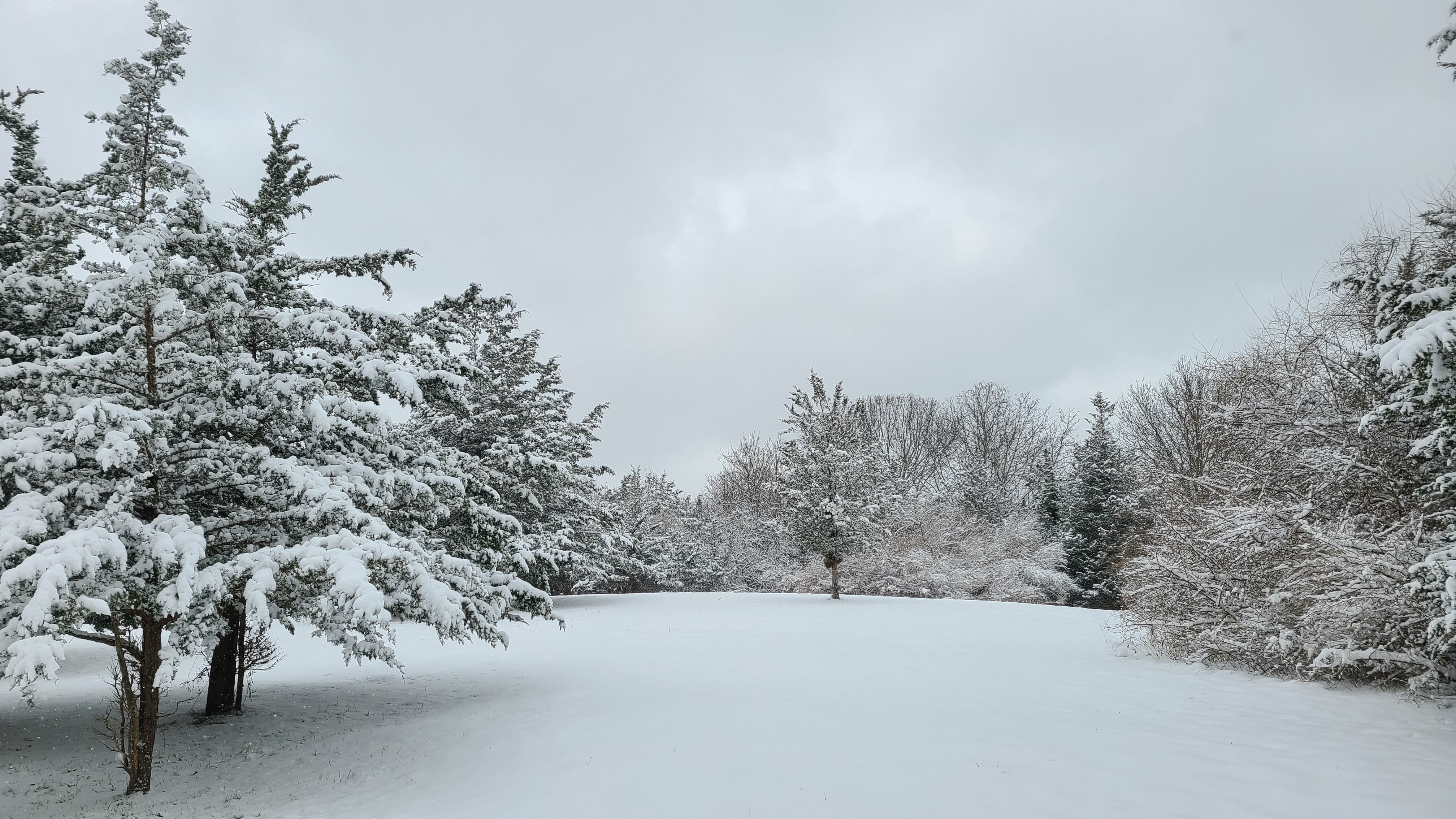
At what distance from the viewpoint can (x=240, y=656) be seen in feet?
27.7

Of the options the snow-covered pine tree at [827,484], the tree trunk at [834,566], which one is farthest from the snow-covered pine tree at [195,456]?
the tree trunk at [834,566]

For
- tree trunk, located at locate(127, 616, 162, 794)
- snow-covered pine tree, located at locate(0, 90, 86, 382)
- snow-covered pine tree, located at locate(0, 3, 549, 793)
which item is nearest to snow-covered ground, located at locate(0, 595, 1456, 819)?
tree trunk, located at locate(127, 616, 162, 794)

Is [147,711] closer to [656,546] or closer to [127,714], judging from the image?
[127,714]

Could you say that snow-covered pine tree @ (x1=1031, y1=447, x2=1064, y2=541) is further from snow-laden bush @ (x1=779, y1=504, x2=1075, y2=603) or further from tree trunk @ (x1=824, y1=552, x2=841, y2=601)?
tree trunk @ (x1=824, y1=552, x2=841, y2=601)

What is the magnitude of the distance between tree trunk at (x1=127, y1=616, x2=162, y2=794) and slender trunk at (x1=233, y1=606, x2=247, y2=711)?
1.47m

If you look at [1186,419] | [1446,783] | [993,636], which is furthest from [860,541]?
[1446,783]

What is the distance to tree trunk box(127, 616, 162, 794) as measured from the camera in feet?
20.3

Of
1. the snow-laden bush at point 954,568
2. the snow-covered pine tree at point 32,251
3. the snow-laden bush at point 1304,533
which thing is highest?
the snow-covered pine tree at point 32,251

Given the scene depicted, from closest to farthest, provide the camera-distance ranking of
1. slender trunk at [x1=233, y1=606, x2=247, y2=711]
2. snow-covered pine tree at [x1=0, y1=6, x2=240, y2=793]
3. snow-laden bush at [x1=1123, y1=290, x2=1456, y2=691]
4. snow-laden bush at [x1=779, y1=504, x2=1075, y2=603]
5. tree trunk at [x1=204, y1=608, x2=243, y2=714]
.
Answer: snow-covered pine tree at [x1=0, y1=6, x2=240, y2=793]
snow-laden bush at [x1=1123, y1=290, x2=1456, y2=691]
slender trunk at [x1=233, y1=606, x2=247, y2=711]
tree trunk at [x1=204, y1=608, x2=243, y2=714]
snow-laden bush at [x1=779, y1=504, x2=1075, y2=603]

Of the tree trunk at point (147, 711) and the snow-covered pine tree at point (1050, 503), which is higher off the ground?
the snow-covered pine tree at point (1050, 503)

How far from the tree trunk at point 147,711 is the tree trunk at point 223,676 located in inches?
100

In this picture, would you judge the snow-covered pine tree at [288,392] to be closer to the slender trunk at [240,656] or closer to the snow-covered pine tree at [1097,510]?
the slender trunk at [240,656]

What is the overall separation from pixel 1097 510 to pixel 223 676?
29.2 m

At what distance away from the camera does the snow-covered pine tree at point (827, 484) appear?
22.2m
